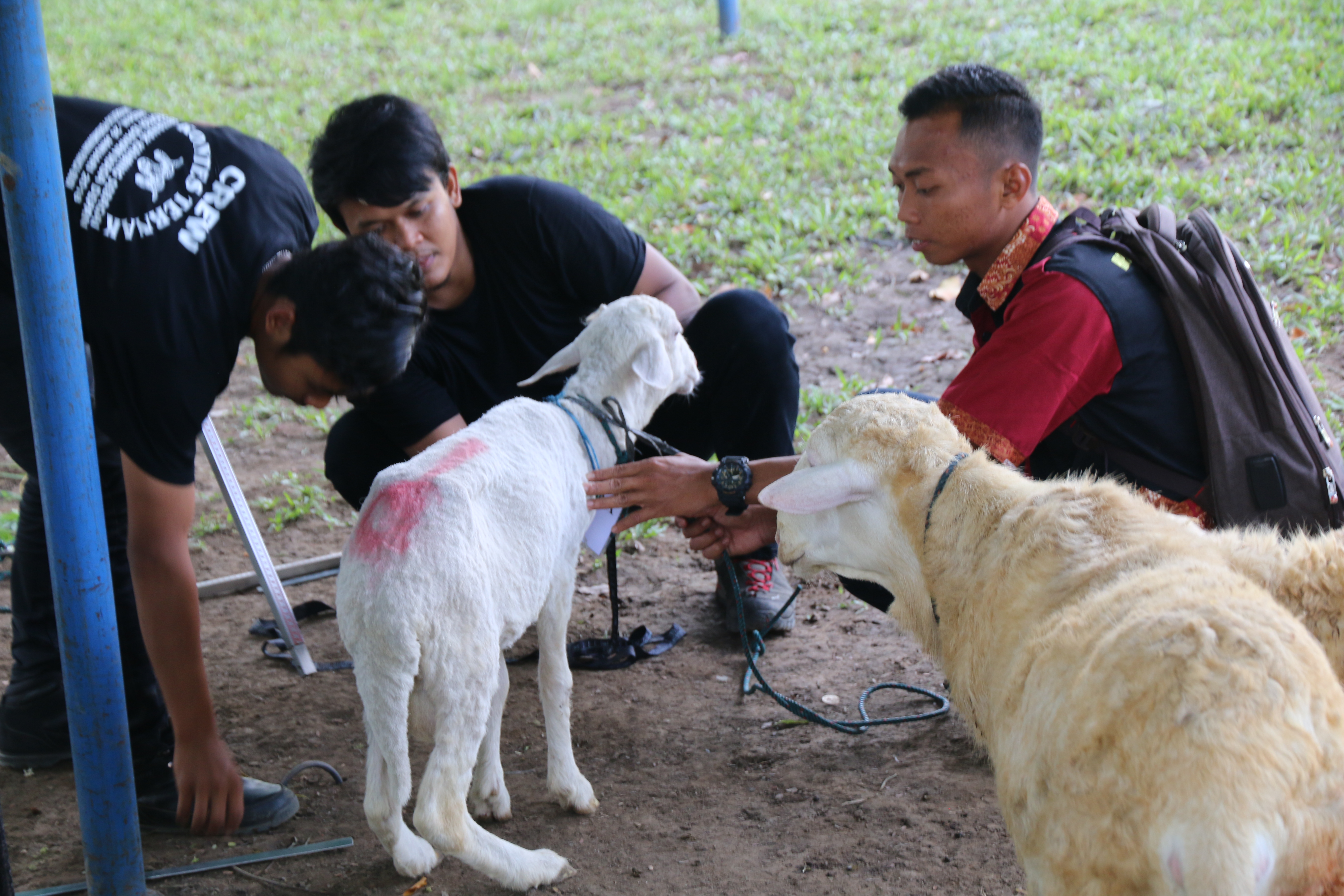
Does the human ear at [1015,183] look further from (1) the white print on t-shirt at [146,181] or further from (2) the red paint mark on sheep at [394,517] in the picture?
(1) the white print on t-shirt at [146,181]

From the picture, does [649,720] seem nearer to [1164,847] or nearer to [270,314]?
[270,314]

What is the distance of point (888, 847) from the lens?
9.97 feet

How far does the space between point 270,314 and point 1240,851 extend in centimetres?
251

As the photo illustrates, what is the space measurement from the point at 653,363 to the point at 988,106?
1.35 m

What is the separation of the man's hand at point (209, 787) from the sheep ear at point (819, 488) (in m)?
1.75

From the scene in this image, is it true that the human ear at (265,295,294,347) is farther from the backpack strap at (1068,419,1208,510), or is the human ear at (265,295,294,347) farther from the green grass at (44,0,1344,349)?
the green grass at (44,0,1344,349)

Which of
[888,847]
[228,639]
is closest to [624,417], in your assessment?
[888,847]

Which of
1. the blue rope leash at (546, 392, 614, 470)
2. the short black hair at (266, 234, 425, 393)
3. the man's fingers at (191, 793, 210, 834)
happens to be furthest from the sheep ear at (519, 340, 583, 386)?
the man's fingers at (191, 793, 210, 834)

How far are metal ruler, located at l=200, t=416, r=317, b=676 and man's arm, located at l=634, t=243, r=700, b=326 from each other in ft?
5.56

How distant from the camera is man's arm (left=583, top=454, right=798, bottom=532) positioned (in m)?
3.49

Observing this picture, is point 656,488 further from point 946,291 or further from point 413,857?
point 946,291

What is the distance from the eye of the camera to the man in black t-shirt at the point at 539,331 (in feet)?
13.6

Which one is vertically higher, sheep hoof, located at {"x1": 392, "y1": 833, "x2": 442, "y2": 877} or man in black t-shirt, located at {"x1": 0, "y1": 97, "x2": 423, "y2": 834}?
man in black t-shirt, located at {"x1": 0, "y1": 97, "x2": 423, "y2": 834}

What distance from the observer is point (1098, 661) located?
195 centimetres
